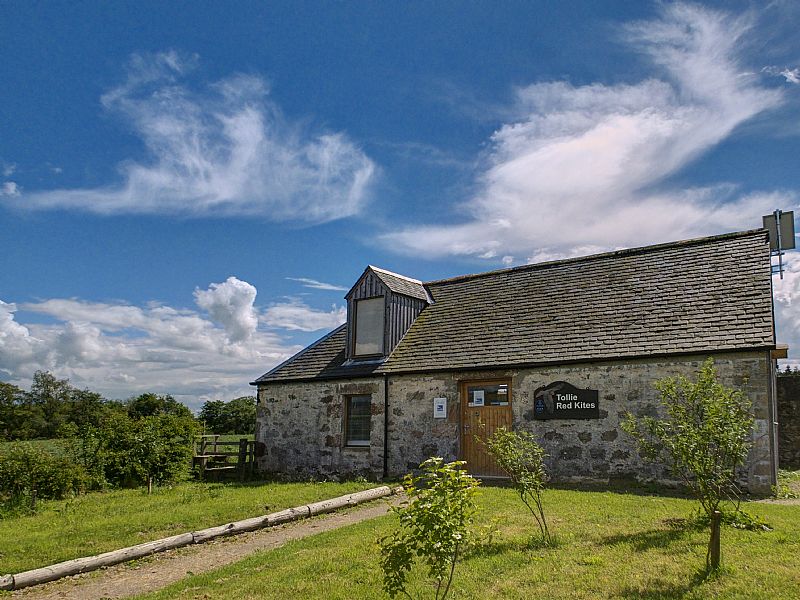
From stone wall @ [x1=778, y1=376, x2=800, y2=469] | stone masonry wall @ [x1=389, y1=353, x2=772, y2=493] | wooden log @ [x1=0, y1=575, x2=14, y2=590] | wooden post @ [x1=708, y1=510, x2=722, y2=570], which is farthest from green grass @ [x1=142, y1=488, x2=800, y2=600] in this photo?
stone wall @ [x1=778, y1=376, x2=800, y2=469]

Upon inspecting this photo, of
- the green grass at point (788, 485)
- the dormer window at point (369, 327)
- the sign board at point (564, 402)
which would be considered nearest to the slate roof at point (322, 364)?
the dormer window at point (369, 327)

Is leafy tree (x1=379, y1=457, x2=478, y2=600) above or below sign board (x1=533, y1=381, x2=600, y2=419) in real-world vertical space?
below

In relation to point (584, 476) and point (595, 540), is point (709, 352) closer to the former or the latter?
point (584, 476)

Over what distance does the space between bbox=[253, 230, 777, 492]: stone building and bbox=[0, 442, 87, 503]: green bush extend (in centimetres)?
571

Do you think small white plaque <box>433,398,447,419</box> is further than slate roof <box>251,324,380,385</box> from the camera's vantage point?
No

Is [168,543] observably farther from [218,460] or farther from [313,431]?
[218,460]

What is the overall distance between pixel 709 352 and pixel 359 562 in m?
8.71

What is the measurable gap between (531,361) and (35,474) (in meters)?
12.1

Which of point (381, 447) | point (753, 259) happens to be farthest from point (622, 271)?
point (381, 447)

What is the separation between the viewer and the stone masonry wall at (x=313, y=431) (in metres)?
17.2

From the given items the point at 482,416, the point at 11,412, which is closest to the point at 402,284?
the point at 482,416

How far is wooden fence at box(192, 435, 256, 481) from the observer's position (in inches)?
747

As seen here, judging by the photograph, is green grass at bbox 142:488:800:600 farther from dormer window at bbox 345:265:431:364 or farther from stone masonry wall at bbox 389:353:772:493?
dormer window at bbox 345:265:431:364

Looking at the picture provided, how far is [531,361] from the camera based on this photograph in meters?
14.7
